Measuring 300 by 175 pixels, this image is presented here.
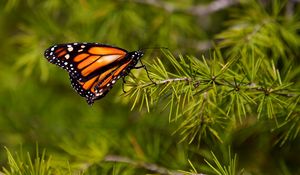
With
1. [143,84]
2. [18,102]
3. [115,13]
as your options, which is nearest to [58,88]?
[18,102]

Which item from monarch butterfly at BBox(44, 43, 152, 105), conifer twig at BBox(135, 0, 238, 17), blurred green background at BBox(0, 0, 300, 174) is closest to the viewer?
monarch butterfly at BBox(44, 43, 152, 105)

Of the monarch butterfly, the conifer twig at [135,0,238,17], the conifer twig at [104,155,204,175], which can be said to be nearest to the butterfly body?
the monarch butterfly

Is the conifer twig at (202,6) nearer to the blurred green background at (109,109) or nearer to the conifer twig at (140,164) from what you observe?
the blurred green background at (109,109)

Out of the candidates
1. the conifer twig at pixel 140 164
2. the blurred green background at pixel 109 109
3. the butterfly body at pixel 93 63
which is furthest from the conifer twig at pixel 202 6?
the conifer twig at pixel 140 164

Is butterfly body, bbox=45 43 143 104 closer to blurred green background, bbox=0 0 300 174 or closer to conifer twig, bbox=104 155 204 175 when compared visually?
blurred green background, bbox=0 0 300 174

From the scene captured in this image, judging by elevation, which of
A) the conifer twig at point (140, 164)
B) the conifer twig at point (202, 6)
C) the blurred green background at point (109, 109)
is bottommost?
the conifer twig at point (140, 164)

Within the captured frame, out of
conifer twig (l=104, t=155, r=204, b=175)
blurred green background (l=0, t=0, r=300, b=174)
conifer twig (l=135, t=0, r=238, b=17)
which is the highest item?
conifer twig (l=135, t=0, r=238, b=17)

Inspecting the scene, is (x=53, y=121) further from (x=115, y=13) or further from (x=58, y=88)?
(x=115, y=13)
